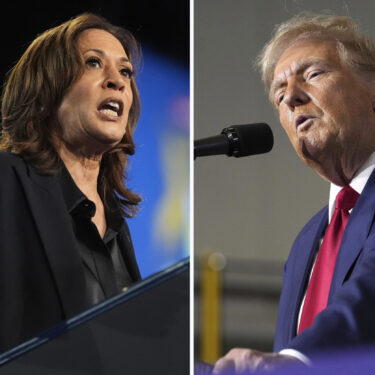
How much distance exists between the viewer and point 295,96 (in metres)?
2.86

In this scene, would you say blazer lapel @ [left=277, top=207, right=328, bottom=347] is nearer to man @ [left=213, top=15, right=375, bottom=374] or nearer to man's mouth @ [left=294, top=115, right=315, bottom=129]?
man @ [left=213, top=15, right=375, bottom=374]

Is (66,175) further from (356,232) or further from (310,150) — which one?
(356,232)

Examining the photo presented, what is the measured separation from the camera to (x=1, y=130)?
3141mm

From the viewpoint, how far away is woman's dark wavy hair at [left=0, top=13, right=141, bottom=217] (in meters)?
3.13

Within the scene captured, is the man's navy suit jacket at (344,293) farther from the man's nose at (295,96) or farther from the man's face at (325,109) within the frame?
the man's nose at (295,96)

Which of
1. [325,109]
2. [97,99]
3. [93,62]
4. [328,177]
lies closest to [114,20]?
[93,62]

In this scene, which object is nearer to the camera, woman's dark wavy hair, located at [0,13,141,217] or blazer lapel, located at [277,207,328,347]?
blazer lapel, located at [277,207,328,347]

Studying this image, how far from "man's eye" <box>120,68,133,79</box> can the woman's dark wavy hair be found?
0.10ft

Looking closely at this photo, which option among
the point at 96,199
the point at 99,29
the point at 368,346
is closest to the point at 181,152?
the point at 96,199

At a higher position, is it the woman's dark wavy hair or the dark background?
the dark background

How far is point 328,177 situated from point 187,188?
24.8 inches

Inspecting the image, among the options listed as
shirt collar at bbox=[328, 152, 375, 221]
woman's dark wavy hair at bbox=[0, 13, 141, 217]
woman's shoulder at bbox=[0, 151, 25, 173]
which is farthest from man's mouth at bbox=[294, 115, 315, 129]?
woman's shoulder at bbox=[0, 151, 25, 173]

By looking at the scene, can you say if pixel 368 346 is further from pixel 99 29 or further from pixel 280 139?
pixel 99 29

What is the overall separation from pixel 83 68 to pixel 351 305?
1378 millimetres
